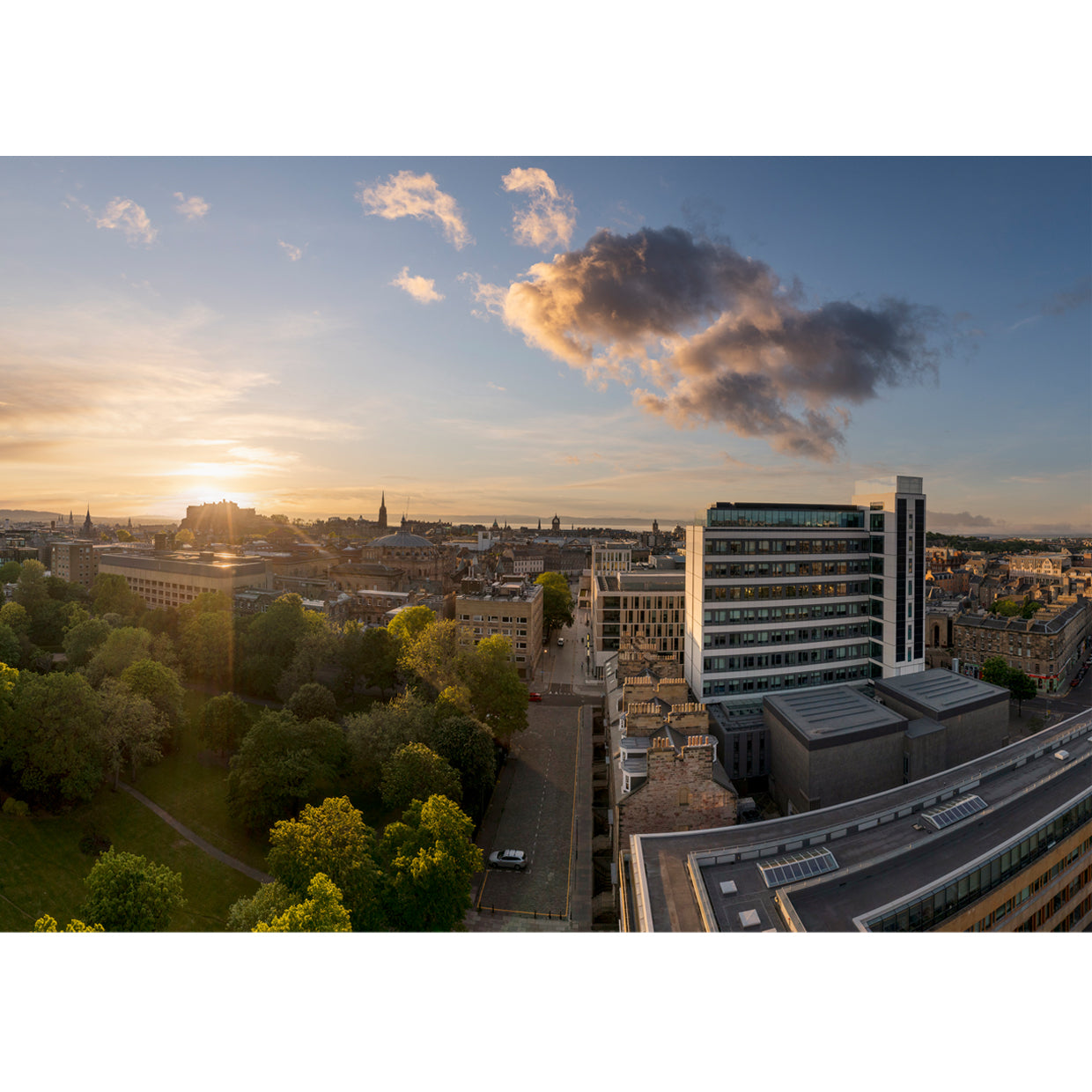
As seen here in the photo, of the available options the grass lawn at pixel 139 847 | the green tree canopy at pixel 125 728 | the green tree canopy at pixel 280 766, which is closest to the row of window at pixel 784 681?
the green tree canopy at pixel 280 766

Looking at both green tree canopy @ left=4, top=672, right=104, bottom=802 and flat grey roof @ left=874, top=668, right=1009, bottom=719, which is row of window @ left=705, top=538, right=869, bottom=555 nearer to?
flat grey roof @ left=874, top=668, right=1009, bottom=719

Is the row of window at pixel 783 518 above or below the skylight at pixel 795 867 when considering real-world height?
above

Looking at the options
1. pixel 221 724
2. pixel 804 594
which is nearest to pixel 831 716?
pixel 804 594

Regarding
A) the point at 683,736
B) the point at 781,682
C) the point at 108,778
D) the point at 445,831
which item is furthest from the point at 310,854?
the point at 781,682

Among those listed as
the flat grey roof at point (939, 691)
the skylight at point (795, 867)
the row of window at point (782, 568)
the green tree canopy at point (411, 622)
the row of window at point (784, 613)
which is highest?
the row of window at point (782, 568)

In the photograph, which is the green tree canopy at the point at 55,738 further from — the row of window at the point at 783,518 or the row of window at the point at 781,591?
the row of window at the point at 783,518

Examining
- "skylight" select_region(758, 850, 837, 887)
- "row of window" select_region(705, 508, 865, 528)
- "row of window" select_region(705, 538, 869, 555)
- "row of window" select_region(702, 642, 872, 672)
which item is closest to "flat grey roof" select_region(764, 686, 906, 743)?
"row of window" select_region(702, 642, 872, 672)
